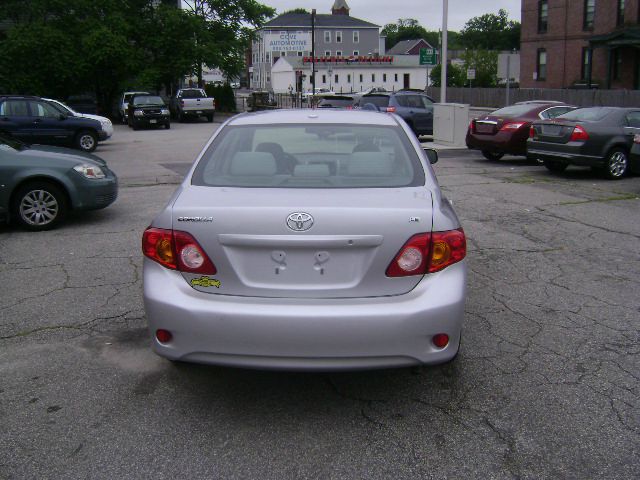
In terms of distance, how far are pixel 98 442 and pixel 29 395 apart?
2.67 feet

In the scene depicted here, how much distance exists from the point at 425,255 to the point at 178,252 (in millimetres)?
1276

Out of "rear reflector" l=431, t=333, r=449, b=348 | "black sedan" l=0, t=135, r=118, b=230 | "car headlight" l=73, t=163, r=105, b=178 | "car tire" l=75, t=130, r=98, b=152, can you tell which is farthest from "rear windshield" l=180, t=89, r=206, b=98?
"rear reflector" l=431, t=333, r=449, b=348

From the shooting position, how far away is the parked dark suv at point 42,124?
1861cm

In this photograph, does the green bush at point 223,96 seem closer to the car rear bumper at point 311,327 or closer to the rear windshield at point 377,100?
the rear windshield at point 377,100

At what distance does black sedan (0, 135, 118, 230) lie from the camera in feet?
28.6

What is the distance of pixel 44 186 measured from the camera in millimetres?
8898

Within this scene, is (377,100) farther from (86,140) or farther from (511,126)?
(86,140)

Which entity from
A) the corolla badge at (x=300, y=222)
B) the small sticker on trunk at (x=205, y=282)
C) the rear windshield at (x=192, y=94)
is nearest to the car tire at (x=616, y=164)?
the corolla badge at (x=300, y=222)

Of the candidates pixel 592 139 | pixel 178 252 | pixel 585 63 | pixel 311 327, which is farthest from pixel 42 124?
pixel 585 63

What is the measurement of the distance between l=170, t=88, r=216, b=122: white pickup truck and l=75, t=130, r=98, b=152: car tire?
57.3ft

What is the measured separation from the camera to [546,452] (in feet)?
11.3

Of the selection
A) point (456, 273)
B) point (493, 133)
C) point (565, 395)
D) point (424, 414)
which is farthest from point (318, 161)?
point (493, 133)

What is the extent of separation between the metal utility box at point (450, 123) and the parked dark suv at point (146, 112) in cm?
1520

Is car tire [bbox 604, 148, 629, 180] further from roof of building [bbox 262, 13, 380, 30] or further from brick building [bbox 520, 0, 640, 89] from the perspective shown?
roof of building [bbox 262, 13, 380, 30]
